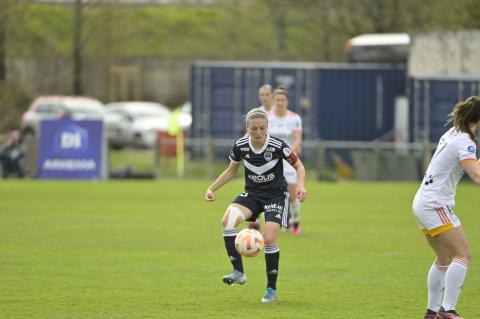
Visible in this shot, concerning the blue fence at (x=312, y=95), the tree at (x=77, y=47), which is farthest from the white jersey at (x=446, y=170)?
the tree at (x=77, y=47)

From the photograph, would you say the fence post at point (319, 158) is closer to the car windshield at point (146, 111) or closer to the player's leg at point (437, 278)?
the car windshield at point (146, 111)

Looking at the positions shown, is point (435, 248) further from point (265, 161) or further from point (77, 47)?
point (77, 47)

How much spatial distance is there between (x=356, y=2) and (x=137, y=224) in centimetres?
2803

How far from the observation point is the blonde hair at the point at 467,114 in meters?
9.29

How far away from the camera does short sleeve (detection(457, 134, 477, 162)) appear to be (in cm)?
923

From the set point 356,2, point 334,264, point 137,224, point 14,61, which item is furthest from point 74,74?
point 334,264

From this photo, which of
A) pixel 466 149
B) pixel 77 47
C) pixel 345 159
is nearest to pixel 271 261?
pixel 466 149

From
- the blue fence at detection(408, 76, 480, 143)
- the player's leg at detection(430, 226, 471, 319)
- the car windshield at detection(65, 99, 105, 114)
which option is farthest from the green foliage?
the player's leg at detection(430, 226, 471, 319)

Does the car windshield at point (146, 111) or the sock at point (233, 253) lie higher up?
the sock at point (233, 253)

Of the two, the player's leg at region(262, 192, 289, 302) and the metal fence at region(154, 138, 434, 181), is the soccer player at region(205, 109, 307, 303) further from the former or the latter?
the metal fence at region(154, 138, 434, 181)

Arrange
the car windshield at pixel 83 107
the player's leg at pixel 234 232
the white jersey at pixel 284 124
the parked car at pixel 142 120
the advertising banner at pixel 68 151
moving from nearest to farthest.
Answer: the player's leg at pixel 234 232 → the white jersey at pixel 284 124 → the advertising banner at pixel 68 151 → the car windshield at pixel 83 107 → the parked car at pixel 142 120

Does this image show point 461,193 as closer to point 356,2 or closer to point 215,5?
point 356,2

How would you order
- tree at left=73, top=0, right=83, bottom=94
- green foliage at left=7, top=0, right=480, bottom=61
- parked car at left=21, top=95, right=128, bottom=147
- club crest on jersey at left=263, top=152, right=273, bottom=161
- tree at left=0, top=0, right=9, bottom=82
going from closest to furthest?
club crest on jersey at left=263, top=152, right=273, bottom=161, tree at left=0, top=0, right=9, bottom=82, parked car at left=21, top=95, right=128, bottom=147, green foliage at left=7, top=0, right=480, bottom=61, tree at left=73, top=0, right=83, bottom=94

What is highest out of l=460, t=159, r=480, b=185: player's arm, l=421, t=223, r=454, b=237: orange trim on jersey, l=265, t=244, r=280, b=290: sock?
l=460, t=159, r=480, b=185: player's arm
